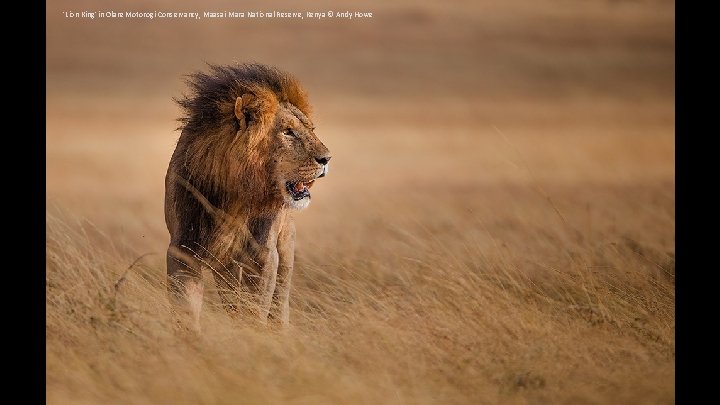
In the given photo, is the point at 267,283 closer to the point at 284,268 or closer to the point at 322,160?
the point at 284,268

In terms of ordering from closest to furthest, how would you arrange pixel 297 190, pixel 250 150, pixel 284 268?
1. pixel 250 150
2. pixel 297 190
3. pixel 284 268

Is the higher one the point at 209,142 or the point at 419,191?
the point at 209,142

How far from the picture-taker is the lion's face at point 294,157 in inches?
305

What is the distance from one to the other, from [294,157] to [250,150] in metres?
0.29

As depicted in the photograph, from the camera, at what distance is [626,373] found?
264 inches

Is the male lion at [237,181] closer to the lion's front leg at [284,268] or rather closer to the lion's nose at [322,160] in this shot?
the lion's nose at [322,160]

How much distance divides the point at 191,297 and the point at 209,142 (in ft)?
3.35

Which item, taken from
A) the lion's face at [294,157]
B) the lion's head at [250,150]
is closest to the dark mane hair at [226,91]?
the lion's head at [250,150]

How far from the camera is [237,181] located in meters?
7.73

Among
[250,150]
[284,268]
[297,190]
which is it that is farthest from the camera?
[284,268]

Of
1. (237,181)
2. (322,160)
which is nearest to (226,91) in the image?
(237,181)

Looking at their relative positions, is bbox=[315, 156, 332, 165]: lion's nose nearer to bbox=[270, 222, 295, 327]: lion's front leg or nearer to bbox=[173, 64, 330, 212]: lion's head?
bbox=[173, 64, 330, 212]: lion's head
